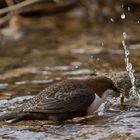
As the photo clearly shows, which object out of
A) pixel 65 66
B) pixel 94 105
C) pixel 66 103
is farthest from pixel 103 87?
pixel 65 66

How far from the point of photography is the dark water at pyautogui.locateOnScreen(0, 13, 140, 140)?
19.6 ft

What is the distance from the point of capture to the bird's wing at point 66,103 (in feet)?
20.5

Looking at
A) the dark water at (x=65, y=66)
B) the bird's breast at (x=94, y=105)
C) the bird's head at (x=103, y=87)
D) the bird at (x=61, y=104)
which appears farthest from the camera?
the bird's head at (x=103, y=87)

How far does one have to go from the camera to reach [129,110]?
664 centimetres

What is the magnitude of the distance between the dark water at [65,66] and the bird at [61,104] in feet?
0.33

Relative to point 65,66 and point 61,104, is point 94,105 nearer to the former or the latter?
point 61,104

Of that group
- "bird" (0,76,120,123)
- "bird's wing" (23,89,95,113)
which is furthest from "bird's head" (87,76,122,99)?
"bird's wing" (23,89,95,113)

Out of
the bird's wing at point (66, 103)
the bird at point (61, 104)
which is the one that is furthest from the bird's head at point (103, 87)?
the bird's wing at point (66, 103)

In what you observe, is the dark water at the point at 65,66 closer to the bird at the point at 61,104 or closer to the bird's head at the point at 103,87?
the bird at the point at 61,104

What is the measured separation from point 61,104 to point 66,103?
0.19 feet

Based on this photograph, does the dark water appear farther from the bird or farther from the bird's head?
the bird's head

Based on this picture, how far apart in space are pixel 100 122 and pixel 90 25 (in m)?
7.13

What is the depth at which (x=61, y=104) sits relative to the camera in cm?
635

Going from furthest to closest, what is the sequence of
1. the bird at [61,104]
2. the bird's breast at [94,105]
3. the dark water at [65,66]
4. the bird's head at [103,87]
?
1. the bird's head at [103,87]
2. the bird's breast at [94,105]
3. the bird at [61,104]
4. the dark water at [65,66]
